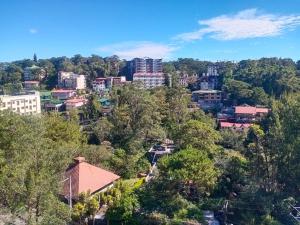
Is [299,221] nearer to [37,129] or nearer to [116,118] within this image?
[37,129]

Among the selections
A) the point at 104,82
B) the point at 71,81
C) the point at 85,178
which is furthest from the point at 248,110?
the point at 71,81

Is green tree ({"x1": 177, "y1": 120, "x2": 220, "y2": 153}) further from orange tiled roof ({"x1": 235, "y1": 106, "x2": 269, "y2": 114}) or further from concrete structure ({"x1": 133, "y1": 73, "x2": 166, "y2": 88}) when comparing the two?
concrete structure ({"x1": 133, "y1": 73, "x2": 166, "y2": 88})

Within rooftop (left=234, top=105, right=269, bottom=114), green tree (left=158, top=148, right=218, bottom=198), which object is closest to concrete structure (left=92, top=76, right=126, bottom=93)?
rooftop (left=234, top=105, right=269, bottom=114)

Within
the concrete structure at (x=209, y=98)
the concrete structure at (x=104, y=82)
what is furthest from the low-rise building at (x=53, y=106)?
the concrete structure at (x=209, y=98)

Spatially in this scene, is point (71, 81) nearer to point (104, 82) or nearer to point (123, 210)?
point (104, 82)

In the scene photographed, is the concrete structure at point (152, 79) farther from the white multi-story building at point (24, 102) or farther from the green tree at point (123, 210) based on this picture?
the green tree at point (123, 210)

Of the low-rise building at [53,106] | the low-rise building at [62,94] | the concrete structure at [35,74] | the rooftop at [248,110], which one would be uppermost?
the concrete structure at [35,74]
